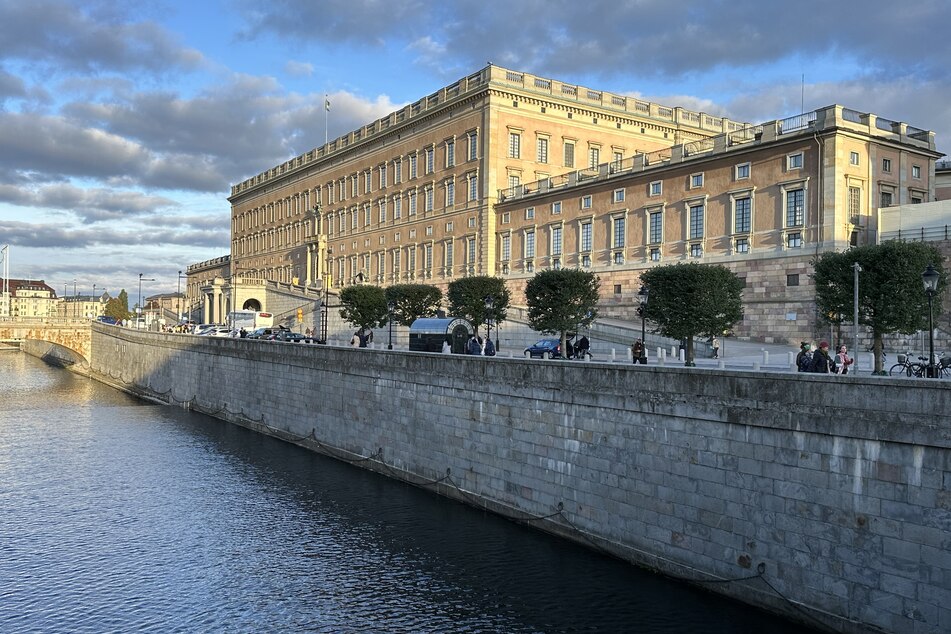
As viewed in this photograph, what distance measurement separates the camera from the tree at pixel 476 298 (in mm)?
51312

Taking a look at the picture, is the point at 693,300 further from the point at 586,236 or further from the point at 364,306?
the point at 364,306

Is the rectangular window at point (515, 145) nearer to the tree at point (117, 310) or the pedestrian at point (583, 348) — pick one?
the pedestrian at point (583, 348)

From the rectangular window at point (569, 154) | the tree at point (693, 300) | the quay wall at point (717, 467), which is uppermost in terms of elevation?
the rectangular window at point (569, 154)

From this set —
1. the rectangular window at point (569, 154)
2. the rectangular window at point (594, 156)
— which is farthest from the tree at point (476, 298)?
the rectangular window at point (594, 156)

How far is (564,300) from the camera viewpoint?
42844mm

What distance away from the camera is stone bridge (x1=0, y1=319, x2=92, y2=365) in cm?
7500

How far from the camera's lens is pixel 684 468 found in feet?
60.6

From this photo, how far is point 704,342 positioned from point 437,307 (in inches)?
955

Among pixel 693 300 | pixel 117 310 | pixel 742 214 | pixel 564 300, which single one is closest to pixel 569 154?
pixel 742 214

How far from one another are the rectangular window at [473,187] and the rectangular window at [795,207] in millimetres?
31471

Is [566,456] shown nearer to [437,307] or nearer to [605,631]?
[605,631]

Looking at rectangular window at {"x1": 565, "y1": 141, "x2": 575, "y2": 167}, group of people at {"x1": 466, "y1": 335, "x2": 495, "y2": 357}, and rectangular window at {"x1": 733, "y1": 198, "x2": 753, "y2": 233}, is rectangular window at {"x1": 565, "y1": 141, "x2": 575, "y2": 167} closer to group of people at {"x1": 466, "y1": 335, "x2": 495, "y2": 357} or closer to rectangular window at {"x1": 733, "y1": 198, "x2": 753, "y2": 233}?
rectangular window at {"x1": 733, "y1": 198, "x2": 753, "y2": 233}

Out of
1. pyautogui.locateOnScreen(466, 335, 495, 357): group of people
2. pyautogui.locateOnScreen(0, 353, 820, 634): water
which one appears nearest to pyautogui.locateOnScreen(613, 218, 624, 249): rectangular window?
pyautogui.locateOnScreen(466, 335, 495, 357): group of people

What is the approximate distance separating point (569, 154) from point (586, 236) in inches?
663
